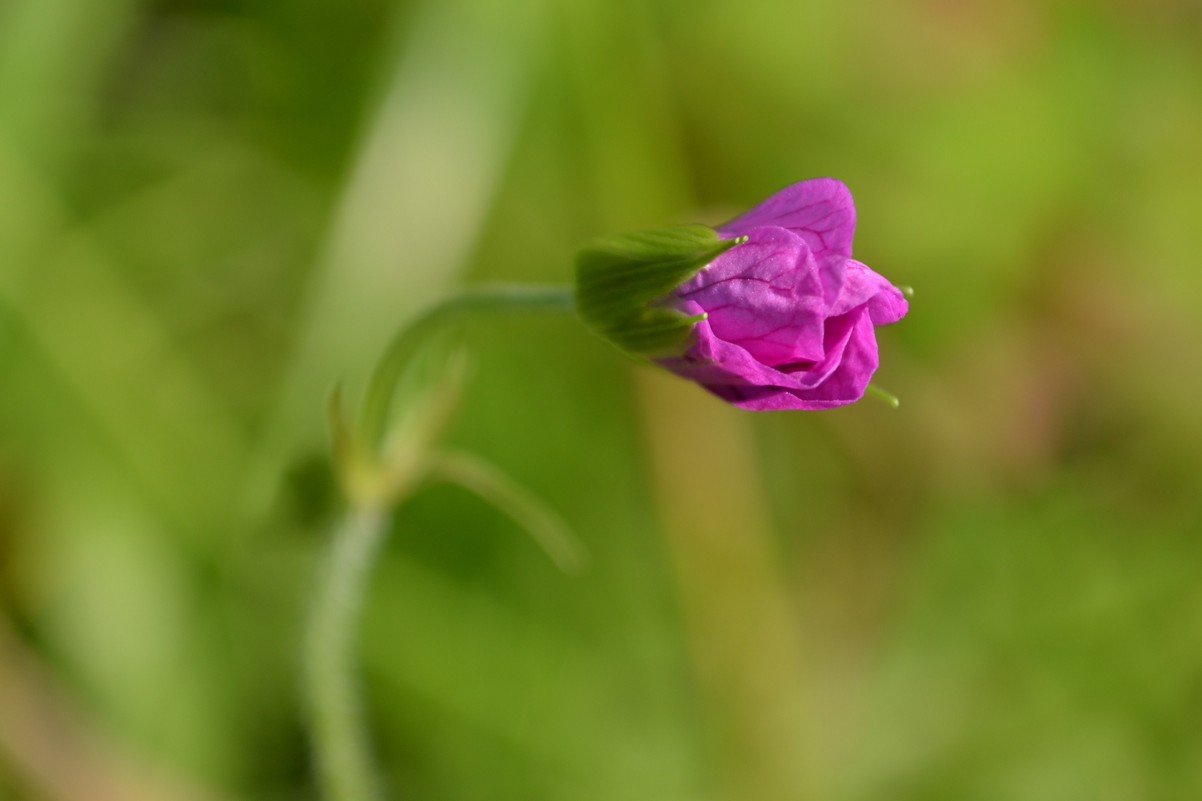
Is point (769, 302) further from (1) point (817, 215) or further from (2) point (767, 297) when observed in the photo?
(1) point (817, 215)

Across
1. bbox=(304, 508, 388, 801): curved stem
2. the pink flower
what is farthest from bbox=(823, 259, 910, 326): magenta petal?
bbox=(304, 508, 388, 801): curved stem

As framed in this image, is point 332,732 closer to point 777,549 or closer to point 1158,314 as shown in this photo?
point 777,549

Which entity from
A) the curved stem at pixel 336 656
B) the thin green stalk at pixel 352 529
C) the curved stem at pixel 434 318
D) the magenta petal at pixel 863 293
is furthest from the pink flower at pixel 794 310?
the curved stem at pixel 336 656

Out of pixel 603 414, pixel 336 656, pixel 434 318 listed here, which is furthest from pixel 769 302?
pixel 603 414

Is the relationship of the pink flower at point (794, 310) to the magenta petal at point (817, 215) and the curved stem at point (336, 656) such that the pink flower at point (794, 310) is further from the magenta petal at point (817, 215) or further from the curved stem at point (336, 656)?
the curved stem at point (336, 656)

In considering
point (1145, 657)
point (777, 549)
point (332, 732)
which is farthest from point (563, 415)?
point (1145, 657)

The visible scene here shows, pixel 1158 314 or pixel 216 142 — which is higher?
pixel 1158 314

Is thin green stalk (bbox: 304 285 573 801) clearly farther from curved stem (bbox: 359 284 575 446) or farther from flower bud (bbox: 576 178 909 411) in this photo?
flower bud (bbox: 576 178 909 411)
